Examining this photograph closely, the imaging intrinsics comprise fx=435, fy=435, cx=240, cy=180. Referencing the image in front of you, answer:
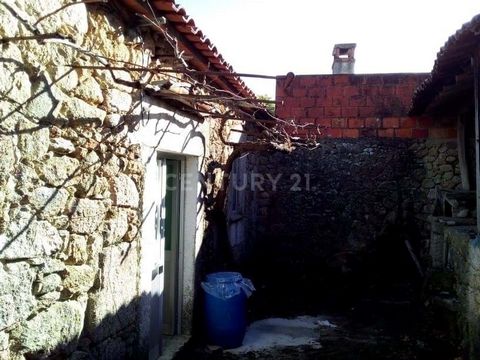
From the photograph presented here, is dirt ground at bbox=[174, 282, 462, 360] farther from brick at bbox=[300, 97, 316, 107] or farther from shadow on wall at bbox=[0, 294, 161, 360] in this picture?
brick at bbox=[300, 97, 316, 107]

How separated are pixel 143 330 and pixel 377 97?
6.69 m

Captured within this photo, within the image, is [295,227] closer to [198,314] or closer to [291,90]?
[291,90]

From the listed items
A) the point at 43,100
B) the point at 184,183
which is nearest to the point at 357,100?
the point at 184,183

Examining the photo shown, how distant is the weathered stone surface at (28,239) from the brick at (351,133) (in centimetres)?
697

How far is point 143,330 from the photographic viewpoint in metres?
3.54

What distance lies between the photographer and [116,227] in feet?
10.1

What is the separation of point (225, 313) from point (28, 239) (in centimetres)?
290

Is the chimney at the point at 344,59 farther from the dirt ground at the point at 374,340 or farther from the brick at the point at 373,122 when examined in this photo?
the dirt ground at the point at 374,340

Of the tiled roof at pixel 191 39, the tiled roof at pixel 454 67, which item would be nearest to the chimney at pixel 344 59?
the tiled roof at pixel 454 67

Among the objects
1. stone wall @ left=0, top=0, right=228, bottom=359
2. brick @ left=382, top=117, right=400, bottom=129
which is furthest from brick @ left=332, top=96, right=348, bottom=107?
stone wall @ left=0, top=0, right=228, bottom=359

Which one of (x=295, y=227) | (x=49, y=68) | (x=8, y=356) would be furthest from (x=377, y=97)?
(x=8, y=356)

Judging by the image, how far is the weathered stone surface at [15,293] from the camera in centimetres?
205

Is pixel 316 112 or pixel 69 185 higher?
pixel 316 112

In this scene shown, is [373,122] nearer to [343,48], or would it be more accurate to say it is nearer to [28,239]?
[343,48]
